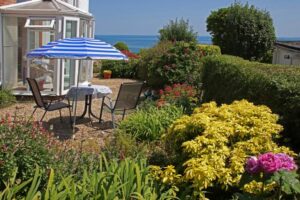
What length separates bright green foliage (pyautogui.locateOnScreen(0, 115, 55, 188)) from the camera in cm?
375

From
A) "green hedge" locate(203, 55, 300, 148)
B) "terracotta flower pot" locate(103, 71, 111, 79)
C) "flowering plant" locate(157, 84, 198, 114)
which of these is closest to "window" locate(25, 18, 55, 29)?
"flowering plant" locate(157, 84, 198, 114)

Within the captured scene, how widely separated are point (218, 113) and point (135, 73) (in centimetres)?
1365

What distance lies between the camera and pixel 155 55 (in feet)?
46.5

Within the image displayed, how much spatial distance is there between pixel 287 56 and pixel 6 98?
11.0 m

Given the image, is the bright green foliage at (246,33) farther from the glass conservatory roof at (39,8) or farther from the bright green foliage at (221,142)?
the bright green foliage at (221,142)

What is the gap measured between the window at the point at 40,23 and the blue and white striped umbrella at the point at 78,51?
364 centimetres

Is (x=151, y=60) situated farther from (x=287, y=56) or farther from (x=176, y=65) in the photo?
(x=287, y=56)

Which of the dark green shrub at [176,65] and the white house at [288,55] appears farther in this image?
the white house at [288,55]

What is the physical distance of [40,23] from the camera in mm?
11625

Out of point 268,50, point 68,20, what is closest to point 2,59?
point 68,20

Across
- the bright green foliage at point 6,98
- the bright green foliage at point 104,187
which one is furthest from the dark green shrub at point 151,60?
the bright green foliage at point 104,187

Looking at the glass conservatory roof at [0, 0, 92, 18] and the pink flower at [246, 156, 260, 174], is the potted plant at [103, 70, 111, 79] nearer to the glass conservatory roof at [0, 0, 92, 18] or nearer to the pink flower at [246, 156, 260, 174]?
the glass conservatory roof at [0, 0, 92, 18]

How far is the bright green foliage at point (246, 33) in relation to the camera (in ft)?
71.1

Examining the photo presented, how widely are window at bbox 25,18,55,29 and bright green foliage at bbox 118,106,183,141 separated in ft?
17.2
